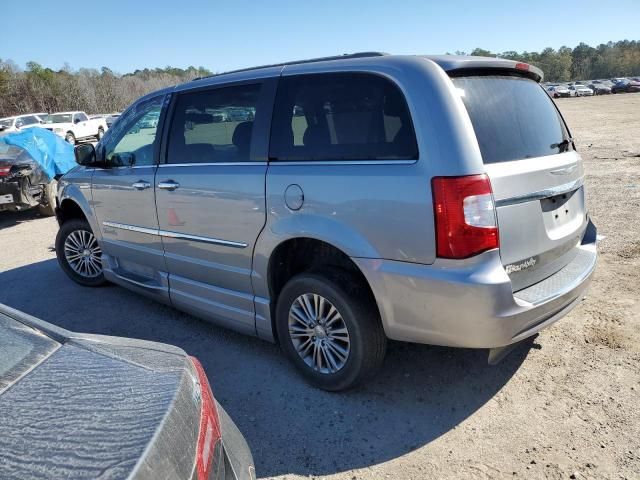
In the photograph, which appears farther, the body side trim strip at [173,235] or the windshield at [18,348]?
the body side trim strip at [173,235]

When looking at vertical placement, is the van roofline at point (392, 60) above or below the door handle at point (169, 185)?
above

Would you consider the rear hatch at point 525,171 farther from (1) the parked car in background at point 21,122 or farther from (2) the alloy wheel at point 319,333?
(1) the parked car in background at point 21,122

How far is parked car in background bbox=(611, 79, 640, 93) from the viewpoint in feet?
214

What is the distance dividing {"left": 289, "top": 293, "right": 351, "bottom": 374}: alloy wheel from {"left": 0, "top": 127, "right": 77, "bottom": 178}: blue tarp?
7.99m

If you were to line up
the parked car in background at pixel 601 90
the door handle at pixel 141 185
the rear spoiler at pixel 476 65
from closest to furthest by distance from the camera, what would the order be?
1. the rear spoiler at pixel 476 65
2. the door handle at pixel 141 185
3. the parked car in background at pixel 601 90

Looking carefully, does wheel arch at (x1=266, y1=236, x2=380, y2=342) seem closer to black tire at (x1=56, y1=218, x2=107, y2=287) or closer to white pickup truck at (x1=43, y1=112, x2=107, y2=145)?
black tire at (x1=56, y1=218, x2=107, y2=287)

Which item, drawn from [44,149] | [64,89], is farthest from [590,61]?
[44,149]

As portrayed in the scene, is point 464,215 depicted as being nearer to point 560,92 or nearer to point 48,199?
point 48,199

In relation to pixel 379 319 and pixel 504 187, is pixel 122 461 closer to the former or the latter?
pixel 379 319

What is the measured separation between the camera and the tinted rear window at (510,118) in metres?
2.64

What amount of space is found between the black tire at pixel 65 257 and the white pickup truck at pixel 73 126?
888 inches

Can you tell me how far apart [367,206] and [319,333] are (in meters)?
0.93

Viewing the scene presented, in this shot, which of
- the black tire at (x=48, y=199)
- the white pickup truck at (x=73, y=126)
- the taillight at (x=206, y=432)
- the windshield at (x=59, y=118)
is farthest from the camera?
the windshield at (x=59, y=118)

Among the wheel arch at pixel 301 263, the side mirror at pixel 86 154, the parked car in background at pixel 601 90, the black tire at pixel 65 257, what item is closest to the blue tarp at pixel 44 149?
the black tire at pixel 65 257
